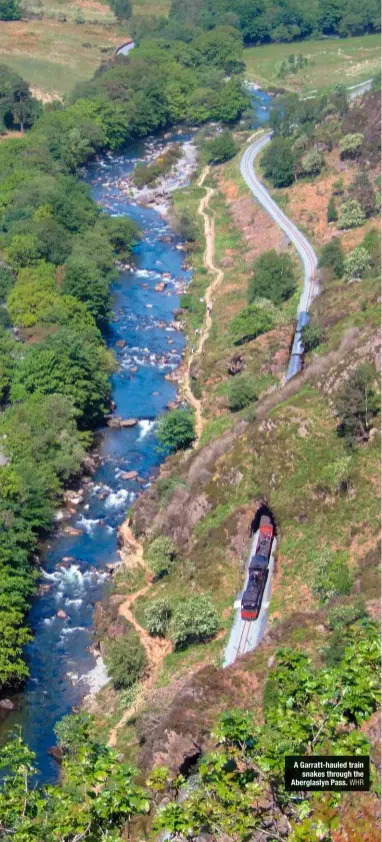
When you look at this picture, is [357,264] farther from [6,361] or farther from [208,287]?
[6,361]

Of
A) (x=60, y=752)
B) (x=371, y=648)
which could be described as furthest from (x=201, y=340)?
(x=371, y=648)

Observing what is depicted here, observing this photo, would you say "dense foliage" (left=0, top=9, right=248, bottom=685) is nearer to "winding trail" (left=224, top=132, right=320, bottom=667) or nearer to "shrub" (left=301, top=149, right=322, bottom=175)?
"winding trail" (left=224, top=132, right=320, bottom=667)

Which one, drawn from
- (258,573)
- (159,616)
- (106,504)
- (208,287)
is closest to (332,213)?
(208,287)

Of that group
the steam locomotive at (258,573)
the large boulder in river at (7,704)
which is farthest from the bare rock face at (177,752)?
the large boulder in river at (7,704)

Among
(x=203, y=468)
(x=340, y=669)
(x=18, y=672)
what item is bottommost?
(x=18, y=672)

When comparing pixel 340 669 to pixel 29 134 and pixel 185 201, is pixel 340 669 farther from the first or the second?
pixel 29 134

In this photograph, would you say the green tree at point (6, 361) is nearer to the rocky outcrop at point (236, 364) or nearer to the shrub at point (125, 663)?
the rocky outcrop at point (236, 364)

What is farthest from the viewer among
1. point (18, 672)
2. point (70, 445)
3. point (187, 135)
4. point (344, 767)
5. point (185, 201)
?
point (187, 135)
